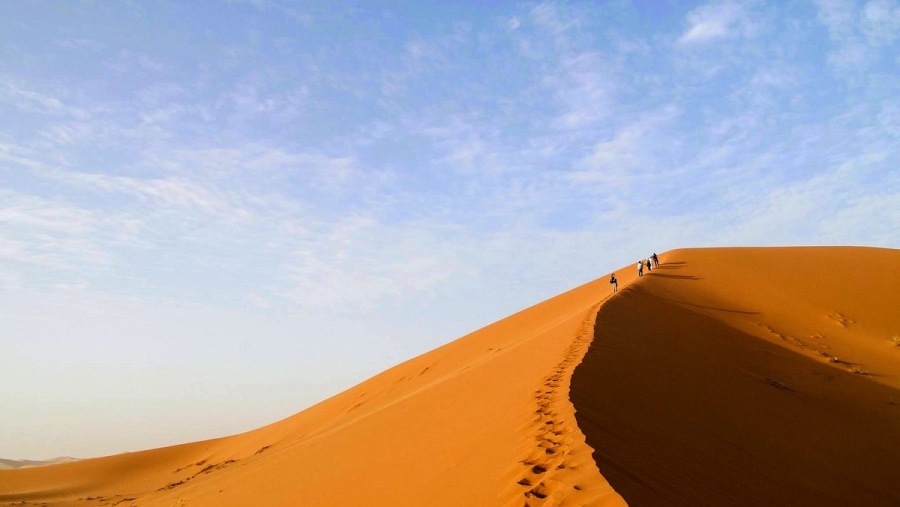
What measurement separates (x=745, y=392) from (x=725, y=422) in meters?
2.58

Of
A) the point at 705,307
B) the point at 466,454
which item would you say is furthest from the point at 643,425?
the point at 705,307

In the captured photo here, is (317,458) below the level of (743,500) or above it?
above

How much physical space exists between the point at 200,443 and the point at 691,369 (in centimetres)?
2684

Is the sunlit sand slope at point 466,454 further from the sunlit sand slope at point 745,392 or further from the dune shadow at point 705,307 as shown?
the dune shadow at point 705,307

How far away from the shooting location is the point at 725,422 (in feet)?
25.8

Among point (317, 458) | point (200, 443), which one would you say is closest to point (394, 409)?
point (317, 458)

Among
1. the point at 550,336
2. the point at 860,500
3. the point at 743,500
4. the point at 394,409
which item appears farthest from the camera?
the point at 550,336

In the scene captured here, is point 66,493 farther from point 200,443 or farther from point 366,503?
point 366,503

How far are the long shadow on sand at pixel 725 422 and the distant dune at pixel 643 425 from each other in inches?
1.2

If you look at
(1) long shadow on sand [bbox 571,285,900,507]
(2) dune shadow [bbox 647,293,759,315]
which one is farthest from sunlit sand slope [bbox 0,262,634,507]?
(2) dune shadow [bbox 647,293,759,315]

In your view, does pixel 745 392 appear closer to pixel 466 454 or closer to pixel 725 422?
pixel 725 422

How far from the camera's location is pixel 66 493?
21.2 meters

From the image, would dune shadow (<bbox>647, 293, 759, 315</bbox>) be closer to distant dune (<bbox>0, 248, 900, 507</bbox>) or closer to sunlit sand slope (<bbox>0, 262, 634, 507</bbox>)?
distant dune (<bbox>0, 248, 900, 507</bbox>)

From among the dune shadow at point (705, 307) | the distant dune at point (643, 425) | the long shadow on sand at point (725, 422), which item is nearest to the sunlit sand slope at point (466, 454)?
the distant dune at point (643, 425)
